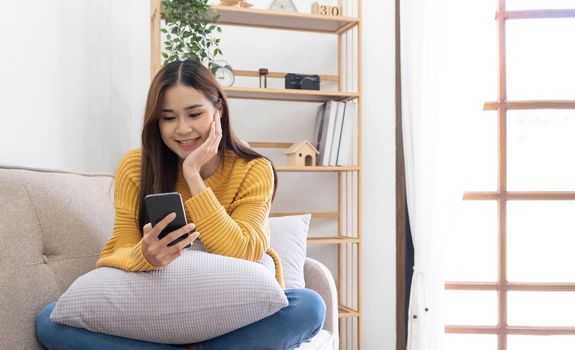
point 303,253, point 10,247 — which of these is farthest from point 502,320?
point 10,247

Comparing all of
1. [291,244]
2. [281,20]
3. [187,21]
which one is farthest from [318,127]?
[291,244]

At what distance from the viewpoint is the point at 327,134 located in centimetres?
287

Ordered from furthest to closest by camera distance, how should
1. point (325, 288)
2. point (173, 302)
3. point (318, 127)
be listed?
point (318, 127)
point (325, 288)
point (173, 302)

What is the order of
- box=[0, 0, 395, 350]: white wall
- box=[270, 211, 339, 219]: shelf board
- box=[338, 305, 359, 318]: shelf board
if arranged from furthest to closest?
1. box=[270, 211, 339, 219]: shelf board
2. box=[338, 305, 359, 318]: shelf board
3. box=[0, 0, 395, 350]: white wall

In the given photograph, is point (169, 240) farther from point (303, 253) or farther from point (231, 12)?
point (231, 12)

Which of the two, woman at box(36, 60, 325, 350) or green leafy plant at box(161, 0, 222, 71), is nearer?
woman at box(36, 60, 325, 350)

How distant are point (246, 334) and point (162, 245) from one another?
0.26 m

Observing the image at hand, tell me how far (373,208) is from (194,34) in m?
1.16

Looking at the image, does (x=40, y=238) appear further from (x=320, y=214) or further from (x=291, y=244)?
(x=320, y=214)

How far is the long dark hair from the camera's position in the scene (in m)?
1.78

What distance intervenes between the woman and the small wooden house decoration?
0.91 metres

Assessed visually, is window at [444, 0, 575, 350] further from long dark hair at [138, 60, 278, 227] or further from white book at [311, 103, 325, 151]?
long dark hair at [138, 60, 278, 227]

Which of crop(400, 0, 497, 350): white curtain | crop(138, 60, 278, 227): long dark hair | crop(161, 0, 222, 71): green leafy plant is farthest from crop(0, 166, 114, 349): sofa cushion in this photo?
crop(400, 0, 497, 350): white curtain

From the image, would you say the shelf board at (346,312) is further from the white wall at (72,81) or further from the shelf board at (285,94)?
the white wall at (72,81)
